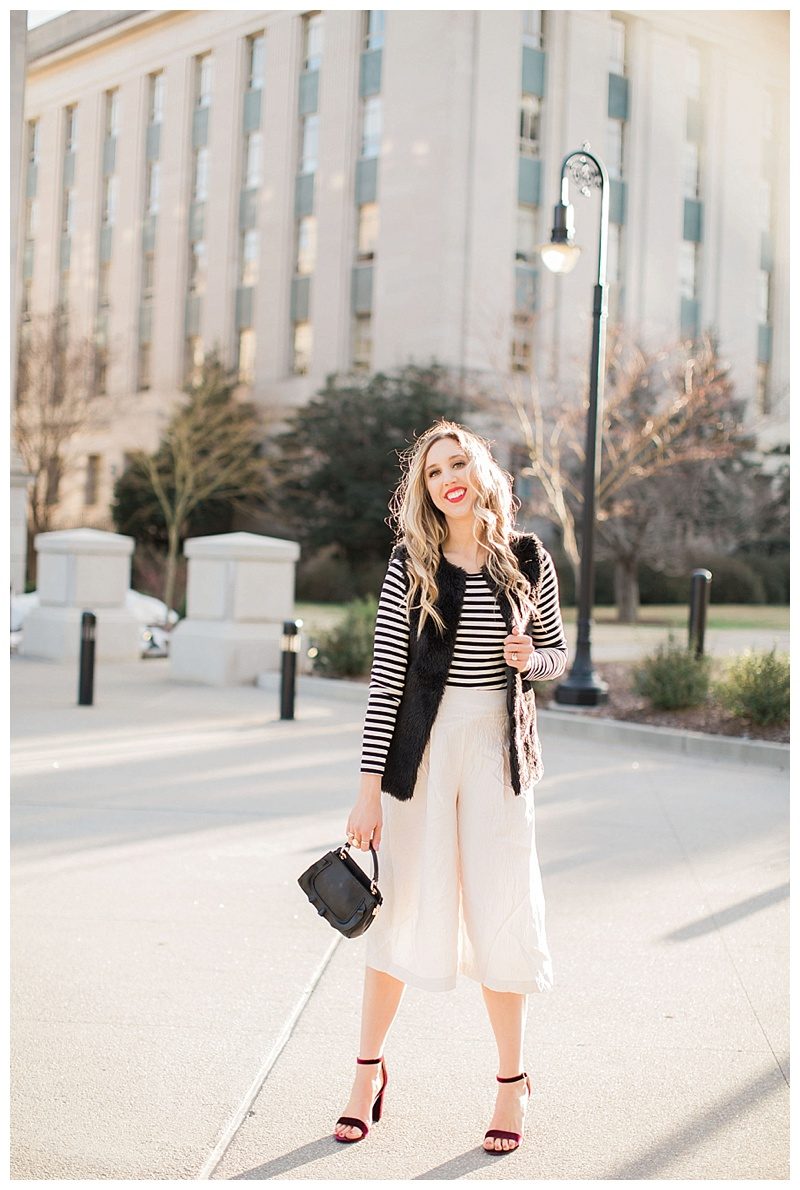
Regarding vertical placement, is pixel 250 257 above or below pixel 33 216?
below

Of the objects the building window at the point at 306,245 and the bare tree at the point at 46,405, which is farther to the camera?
the building window at the point at 306,245

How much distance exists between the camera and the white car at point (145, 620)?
1769 cm

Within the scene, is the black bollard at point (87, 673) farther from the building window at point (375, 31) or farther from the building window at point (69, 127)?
the building window at point (69, 127)

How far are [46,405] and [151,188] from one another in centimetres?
1116

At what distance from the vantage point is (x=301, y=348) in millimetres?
37812

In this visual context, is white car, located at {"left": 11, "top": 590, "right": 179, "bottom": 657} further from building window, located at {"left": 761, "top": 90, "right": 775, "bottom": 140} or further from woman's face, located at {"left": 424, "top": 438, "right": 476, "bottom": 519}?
building window, located at {"left": 761, "top": 90, "right": 775, "bottom": 140}

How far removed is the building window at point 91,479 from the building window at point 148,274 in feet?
20.0

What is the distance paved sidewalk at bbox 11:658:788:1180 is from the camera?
3.10m

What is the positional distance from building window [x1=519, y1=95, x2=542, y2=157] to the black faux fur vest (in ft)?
110

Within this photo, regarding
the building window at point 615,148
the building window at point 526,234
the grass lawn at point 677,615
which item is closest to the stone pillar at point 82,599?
the grass lawn at point 677,615

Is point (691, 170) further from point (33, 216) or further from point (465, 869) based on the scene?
point (465, 869)

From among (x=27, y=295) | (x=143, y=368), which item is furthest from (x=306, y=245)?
(x=27, y=295)

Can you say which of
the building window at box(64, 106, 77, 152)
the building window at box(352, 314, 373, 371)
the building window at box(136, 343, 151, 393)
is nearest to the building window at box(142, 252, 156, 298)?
the building window at box(136, 343, 151, 393)
